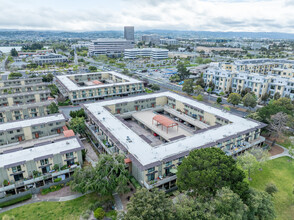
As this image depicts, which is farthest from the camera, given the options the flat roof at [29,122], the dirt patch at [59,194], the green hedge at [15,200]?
the flat roof at [29,122]

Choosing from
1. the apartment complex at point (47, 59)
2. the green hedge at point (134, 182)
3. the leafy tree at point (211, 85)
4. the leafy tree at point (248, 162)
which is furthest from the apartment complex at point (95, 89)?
the apartment complex at point (47, 59)

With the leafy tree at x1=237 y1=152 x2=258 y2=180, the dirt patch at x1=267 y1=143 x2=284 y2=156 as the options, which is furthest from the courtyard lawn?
the leafy tree at x1=237 y1=152 x2=258 y2=180

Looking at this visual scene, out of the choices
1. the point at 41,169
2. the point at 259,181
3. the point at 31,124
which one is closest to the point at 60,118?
the point at 31,124

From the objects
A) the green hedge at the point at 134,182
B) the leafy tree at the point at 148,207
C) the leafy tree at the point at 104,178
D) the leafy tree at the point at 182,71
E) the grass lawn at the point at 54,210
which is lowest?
the grass lawn at the point at 54,210

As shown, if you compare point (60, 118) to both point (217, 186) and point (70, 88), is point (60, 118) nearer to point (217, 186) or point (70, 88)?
point (70, 88)

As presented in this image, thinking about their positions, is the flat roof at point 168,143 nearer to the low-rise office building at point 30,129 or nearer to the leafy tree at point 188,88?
the low-rise office building at point 30,129

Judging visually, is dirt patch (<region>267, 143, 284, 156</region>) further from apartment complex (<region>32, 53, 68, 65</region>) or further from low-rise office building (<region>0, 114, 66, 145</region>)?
apartment complex (<region>32, 53, 68, 65</region>)

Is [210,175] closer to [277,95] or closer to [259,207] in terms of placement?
[259,207]
